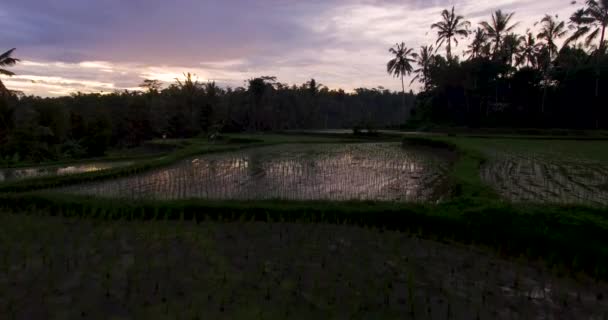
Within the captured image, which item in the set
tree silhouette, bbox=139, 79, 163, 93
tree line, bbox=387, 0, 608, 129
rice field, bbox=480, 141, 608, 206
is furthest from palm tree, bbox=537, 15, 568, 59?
tree silhouette, bbox=139, 79, 163, 93

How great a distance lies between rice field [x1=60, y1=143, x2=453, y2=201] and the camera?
24.4 ft

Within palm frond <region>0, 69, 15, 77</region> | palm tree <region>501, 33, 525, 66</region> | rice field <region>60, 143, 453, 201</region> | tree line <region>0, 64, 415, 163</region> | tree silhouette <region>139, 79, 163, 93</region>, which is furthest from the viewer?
tree silhouette <region>139, 79, 163, 93</region>

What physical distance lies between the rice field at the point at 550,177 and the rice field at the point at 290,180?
1203 mm

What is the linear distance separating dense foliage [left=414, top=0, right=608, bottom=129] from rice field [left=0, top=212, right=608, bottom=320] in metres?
25.3

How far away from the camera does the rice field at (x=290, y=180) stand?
292 inches

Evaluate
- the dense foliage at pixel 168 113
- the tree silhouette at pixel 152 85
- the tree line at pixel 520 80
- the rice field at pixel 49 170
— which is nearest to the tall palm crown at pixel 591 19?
the tree line at pixel 520 80

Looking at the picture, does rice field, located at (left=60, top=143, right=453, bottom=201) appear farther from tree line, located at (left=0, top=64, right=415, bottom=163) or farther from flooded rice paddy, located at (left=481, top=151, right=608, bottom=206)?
tree line, located at (left=0, top=64, right=415, bottom=163)

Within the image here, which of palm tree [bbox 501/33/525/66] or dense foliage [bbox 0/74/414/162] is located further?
palm tree [bbox 501/33/525/66]

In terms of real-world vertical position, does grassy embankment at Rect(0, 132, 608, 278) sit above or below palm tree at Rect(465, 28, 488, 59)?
below

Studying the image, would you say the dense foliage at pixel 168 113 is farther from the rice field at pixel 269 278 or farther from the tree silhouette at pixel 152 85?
the rice field at pixel 269 278

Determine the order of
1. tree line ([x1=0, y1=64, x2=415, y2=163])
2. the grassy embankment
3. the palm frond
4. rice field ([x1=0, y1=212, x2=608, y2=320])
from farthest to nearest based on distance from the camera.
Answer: tree line ([x1=0, y1=64, x2=415, y2=163])
the palm frond
the grassy embankment
rice field ([x1=0, y1=212, x2=608, y2=320])

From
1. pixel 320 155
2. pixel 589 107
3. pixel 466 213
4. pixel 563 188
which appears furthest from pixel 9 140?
pixel 589 107

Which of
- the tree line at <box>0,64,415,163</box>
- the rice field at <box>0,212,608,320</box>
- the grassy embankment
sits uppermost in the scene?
the tree line at <box>0,64,415,163</box>

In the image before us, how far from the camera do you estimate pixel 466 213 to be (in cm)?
520
